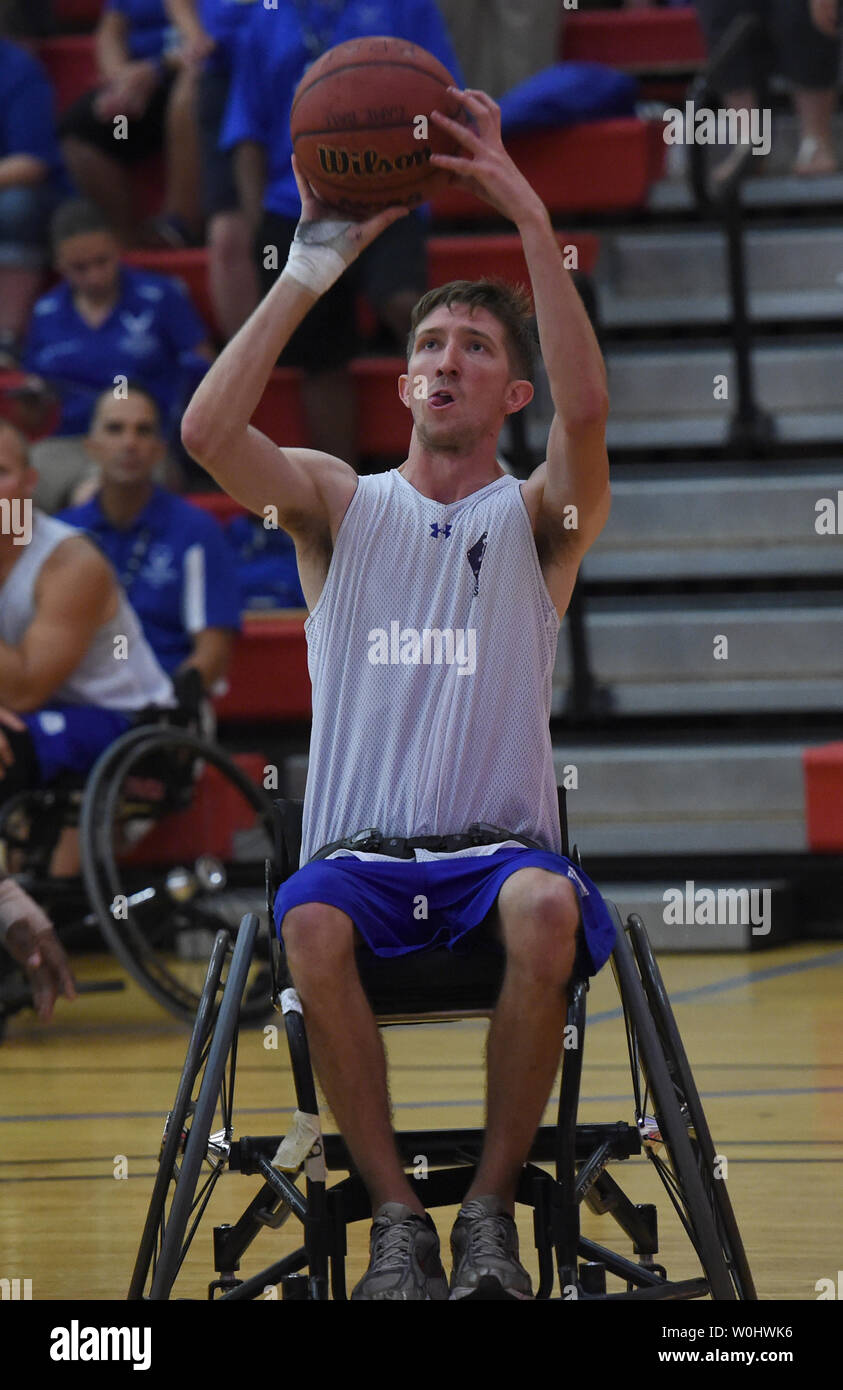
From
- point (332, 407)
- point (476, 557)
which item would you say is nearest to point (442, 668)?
point (476, 557)

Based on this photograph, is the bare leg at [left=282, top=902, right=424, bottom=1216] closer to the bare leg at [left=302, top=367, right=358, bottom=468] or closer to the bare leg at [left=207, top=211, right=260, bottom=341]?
the bare leg at [left=302, top=367, right=358, bottom=468]

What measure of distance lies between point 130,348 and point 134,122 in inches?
57.2

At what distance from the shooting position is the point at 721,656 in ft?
20.9

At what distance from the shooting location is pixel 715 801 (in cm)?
602

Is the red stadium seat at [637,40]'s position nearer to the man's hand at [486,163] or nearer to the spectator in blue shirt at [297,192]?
the spectator in blue shirt at [297,192]

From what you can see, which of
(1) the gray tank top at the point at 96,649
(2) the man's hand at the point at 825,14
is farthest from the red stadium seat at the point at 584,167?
(1) the gray tank top at the point at 96,649

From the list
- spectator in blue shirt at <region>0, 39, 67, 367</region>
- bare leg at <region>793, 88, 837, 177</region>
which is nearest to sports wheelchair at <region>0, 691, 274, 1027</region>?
spectator in blue shirt at <region>0, 39, 67, 367</region>

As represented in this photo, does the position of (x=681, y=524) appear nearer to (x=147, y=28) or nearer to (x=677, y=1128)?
(x=147, y=28)

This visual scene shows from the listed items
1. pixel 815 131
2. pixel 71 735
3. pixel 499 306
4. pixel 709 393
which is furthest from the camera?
pixel 815 131

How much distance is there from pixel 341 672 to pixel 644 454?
445 centimetres

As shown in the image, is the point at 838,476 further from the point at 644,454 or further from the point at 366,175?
the point at 366,175
